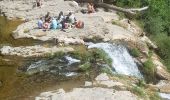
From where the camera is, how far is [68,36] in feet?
81.9

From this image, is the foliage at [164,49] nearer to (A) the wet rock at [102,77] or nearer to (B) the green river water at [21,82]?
(A) the wet rock at [102,77]

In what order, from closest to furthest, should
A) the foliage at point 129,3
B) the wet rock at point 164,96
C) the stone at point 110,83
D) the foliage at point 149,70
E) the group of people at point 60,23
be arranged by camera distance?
the stone at point 110,83, the wet rock at point 164,96, the foliage at point 149,70, the group of people at point 60,23, the foliage at point 129,3

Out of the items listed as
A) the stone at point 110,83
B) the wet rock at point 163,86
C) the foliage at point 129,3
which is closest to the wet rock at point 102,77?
the stone at point 110,83

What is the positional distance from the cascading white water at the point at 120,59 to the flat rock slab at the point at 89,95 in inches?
148

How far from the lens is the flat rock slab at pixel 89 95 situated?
17766 mm

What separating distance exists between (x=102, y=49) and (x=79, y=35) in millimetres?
2353

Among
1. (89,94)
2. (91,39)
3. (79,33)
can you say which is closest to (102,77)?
(89,94)

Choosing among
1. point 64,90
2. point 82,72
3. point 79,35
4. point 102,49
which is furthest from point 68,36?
point 64,90

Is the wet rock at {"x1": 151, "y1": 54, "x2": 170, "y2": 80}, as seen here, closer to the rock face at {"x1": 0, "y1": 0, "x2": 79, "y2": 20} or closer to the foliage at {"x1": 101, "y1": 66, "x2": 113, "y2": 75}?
the foliage at {"x1": 101, "y1": 66, "x2": 113, "y2": 75}

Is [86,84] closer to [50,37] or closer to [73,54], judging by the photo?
[73,54]

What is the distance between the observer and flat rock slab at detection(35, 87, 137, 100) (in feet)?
58.3

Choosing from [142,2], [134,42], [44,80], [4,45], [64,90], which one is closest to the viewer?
[64,90]

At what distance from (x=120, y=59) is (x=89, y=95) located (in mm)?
6061

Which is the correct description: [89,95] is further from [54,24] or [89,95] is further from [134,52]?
[54,24]
